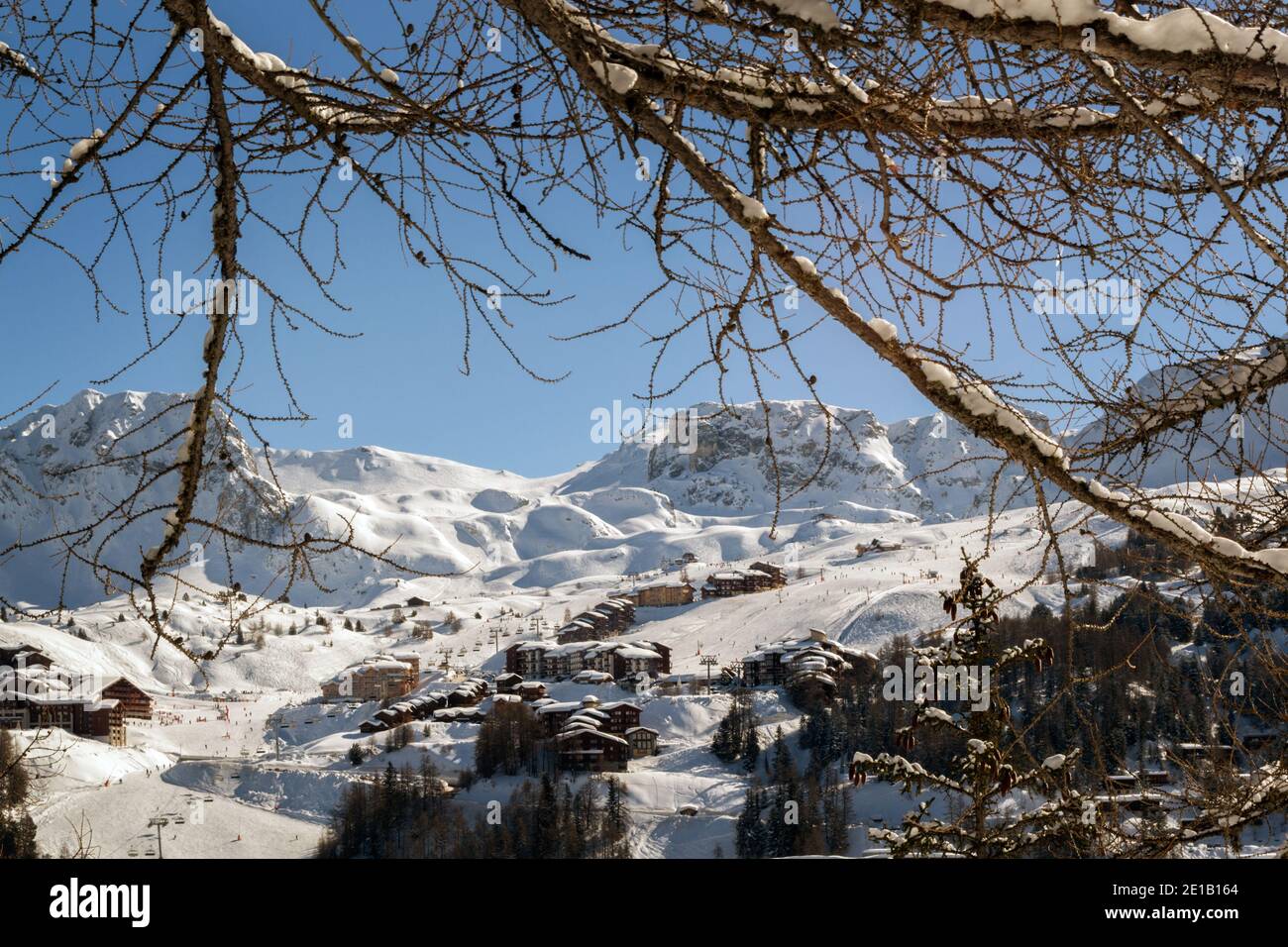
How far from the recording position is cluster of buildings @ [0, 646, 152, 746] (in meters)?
22.0

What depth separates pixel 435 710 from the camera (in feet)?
103

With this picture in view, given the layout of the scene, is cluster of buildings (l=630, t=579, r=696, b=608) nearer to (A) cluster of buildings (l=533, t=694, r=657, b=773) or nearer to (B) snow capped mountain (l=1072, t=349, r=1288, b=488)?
(A) cluster of buildings (l=533, t=694, r=657, b=773)

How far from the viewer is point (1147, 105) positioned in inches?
70.4

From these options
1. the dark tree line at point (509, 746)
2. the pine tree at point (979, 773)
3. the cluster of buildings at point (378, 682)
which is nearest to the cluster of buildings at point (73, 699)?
the cluster of buildings at point (378, 682)

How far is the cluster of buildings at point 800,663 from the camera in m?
25.8

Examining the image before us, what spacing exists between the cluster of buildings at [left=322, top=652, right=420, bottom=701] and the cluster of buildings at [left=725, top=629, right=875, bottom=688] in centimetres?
1317

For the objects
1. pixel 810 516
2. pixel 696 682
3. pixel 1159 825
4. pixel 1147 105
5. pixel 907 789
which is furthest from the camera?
pixel 810 516

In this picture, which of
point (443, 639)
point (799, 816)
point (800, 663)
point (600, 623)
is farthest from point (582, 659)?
point (799, 816)

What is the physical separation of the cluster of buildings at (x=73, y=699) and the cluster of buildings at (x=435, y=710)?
302 inches

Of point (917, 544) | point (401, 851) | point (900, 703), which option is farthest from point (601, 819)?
point (917, 544)

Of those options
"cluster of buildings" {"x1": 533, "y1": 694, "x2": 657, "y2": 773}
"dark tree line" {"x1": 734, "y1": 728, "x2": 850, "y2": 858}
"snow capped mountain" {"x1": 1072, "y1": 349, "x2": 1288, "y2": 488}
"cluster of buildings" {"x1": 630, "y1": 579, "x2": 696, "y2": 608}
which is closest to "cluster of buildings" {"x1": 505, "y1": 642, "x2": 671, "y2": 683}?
"cluster of buildings" {"x1": 533, "y1": 694, "x2": 657, "y2": 773}

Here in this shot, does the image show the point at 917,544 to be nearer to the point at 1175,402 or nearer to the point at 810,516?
the point at 810,516

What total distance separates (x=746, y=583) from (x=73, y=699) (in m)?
25.7
